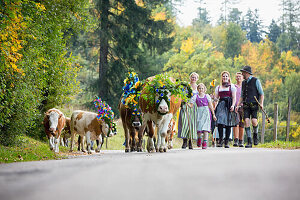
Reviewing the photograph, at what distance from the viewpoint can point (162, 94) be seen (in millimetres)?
13320

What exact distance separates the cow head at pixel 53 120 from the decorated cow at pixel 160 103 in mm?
4882

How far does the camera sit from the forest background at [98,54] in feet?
47.0

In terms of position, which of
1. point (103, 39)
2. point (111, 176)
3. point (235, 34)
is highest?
point (235, 34)

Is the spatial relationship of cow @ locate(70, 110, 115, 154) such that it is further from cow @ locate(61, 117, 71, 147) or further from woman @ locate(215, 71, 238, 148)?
woman @ locate(215, 71, 238, 148)

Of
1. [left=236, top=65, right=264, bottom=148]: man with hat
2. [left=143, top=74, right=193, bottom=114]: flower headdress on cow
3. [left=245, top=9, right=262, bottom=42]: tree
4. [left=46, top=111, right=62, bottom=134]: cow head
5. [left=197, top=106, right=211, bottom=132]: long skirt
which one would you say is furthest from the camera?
[left=245, top=9, right=262, bottom=42]: tree

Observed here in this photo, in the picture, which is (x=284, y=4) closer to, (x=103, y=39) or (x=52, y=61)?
(x=103, y=39)

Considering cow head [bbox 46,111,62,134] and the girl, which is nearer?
the girl

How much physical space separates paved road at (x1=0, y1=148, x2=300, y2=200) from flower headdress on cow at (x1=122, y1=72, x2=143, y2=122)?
7.33m

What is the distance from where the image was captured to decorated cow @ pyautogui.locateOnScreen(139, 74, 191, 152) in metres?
13.3

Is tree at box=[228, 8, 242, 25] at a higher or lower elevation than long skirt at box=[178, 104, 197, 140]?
higher

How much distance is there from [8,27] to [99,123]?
7.44m

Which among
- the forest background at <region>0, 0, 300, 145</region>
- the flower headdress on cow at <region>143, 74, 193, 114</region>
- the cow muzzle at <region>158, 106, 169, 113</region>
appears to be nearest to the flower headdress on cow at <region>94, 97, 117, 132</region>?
the forest background at <region>0, 0, 300, 145</region>

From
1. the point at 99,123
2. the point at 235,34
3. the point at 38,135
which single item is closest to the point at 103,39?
the point at 38,135

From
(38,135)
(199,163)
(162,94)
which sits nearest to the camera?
(199,163)
